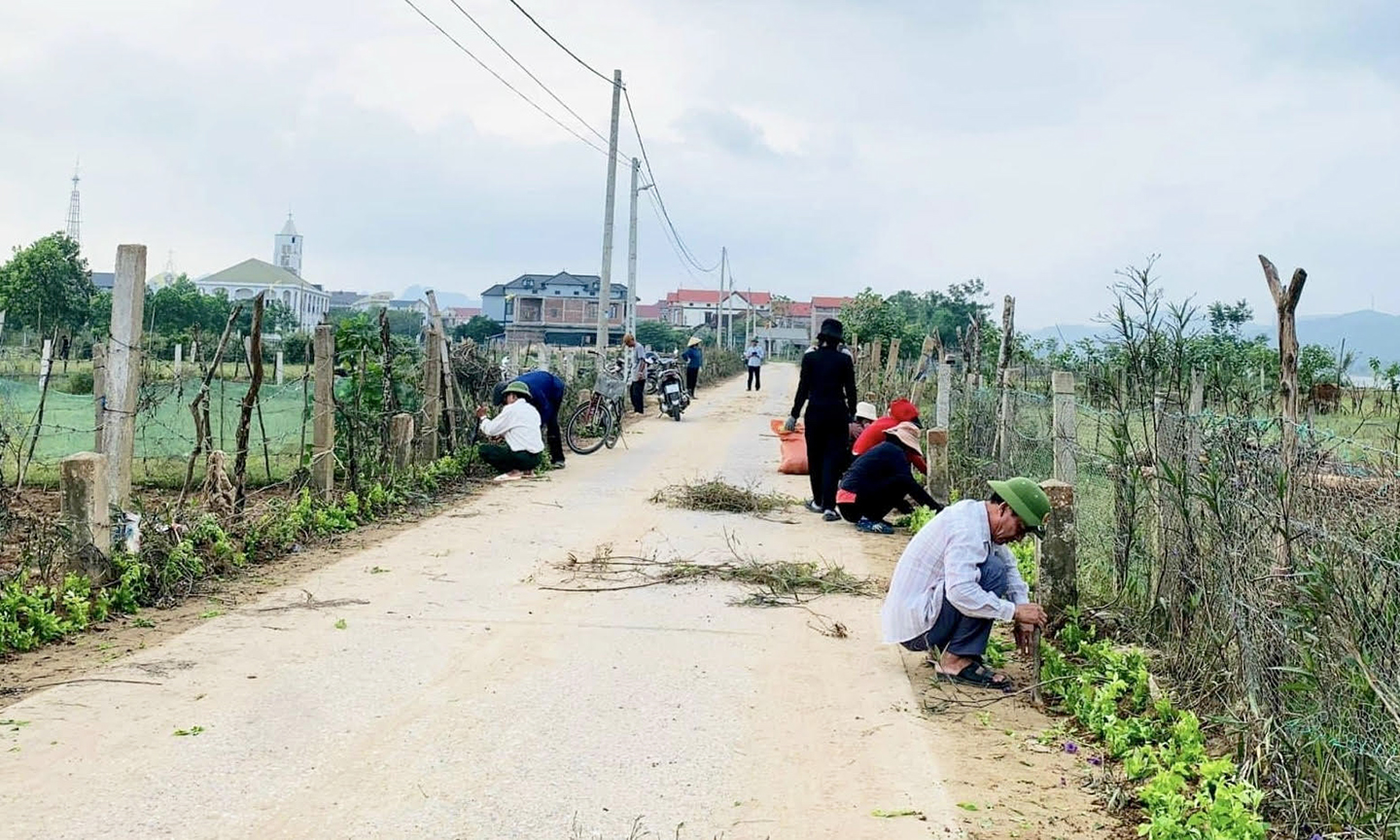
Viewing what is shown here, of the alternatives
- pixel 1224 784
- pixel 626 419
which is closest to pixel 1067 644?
pixel 1224 784

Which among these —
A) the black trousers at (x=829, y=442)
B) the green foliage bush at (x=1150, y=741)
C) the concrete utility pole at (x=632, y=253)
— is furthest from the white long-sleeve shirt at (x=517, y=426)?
the concrete utility pole at (x=632, y=253)

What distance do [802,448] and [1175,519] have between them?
32.7 feet

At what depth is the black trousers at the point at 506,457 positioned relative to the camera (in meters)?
14.3

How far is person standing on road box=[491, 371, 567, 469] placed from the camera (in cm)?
1468

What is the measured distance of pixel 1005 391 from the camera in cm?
1184

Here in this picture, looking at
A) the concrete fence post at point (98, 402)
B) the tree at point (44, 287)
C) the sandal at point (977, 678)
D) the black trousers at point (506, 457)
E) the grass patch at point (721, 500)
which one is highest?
the tree at point (44, 287)

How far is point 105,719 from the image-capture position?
537cm

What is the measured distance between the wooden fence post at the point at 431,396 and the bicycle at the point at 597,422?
3212 millimetres

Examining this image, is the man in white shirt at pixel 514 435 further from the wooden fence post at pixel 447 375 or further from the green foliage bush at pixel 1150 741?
the green foliage bush at pixel 1150 741

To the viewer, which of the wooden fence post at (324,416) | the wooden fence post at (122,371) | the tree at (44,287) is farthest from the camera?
the tree at (44,287)

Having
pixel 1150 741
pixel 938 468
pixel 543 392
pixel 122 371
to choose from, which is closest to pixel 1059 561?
pixel 1150 741

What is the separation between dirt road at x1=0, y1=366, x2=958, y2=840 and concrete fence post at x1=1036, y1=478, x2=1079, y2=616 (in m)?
1.02

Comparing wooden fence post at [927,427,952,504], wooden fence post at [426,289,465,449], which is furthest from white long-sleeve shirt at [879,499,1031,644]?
wooden fence post at [426,289,465,449]

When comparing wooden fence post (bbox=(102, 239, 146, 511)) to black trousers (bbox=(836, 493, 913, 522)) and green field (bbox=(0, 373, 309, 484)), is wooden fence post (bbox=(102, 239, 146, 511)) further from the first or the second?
black trousers (bbox=(836, 493, 913, 522))
